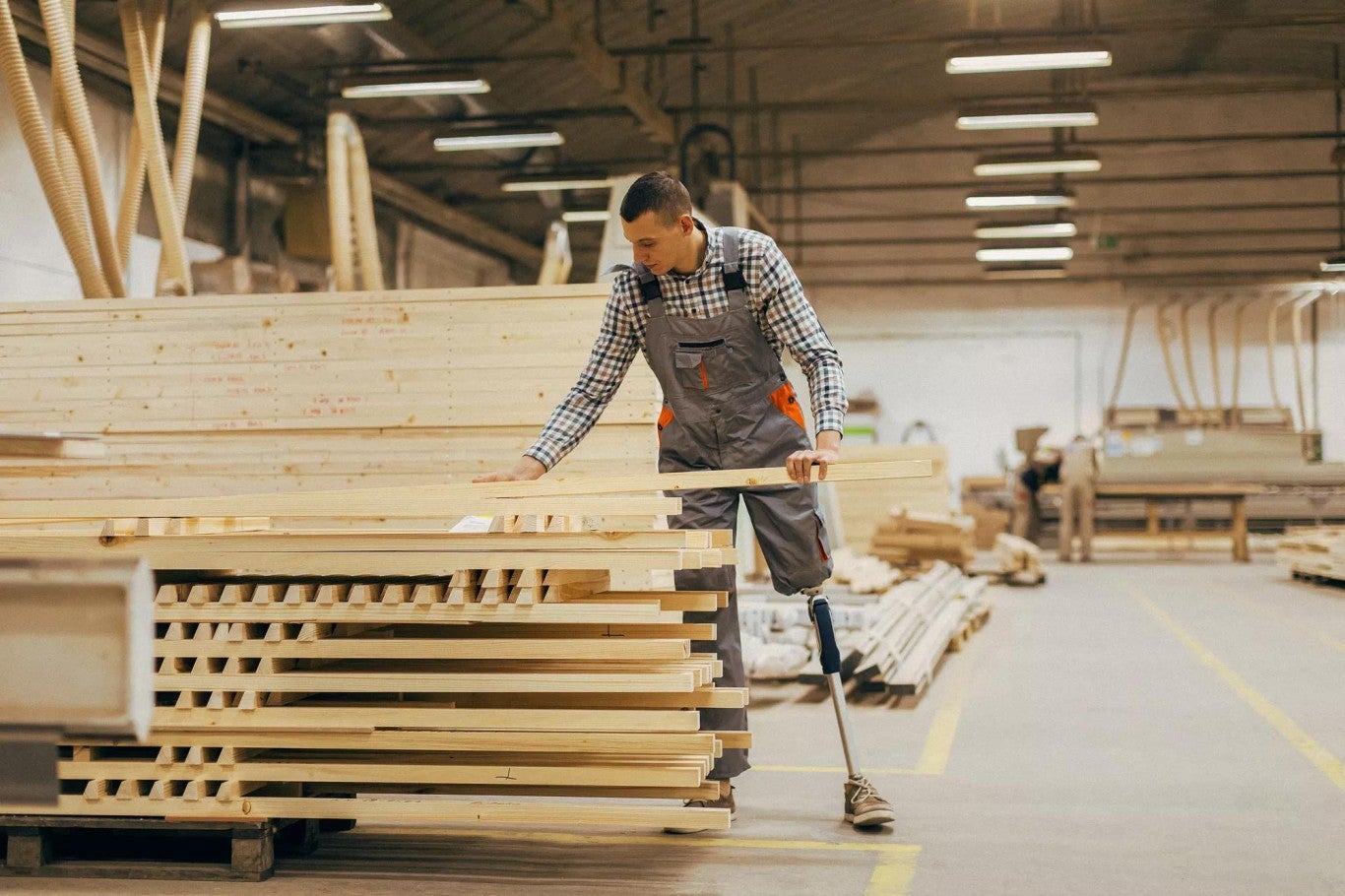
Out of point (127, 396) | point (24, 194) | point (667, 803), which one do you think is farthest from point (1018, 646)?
point (24, 194)

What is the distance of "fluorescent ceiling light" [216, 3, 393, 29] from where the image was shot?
1005 cm

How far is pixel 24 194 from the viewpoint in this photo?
436 inches

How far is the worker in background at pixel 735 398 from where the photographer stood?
395 centimetres

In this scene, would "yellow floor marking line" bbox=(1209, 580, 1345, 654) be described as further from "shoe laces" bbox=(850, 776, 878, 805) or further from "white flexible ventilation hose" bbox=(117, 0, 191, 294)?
"white flexible ventilation hose" bbox=(117, 0, 191, 294)

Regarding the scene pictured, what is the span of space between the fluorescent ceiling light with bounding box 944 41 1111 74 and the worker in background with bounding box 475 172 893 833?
29.4 ft

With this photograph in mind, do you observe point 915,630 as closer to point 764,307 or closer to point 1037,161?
point 764,307

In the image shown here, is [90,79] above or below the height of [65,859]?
above

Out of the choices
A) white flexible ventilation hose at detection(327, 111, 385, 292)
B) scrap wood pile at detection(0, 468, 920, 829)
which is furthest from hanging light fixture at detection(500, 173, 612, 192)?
scrap wood pile at detection(0, 468, 920, 829)

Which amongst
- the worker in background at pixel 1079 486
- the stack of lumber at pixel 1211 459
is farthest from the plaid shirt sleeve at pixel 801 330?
the stack of lumber at pixel 1211 459

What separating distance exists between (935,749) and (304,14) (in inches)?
315

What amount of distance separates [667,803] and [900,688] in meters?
2.48

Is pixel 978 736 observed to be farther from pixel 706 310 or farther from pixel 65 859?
pixel 65 859

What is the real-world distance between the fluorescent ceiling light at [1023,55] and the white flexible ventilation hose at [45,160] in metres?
8.06

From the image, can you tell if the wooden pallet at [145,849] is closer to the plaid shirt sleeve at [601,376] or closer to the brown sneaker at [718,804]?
the brown sneaker at [718,804]
